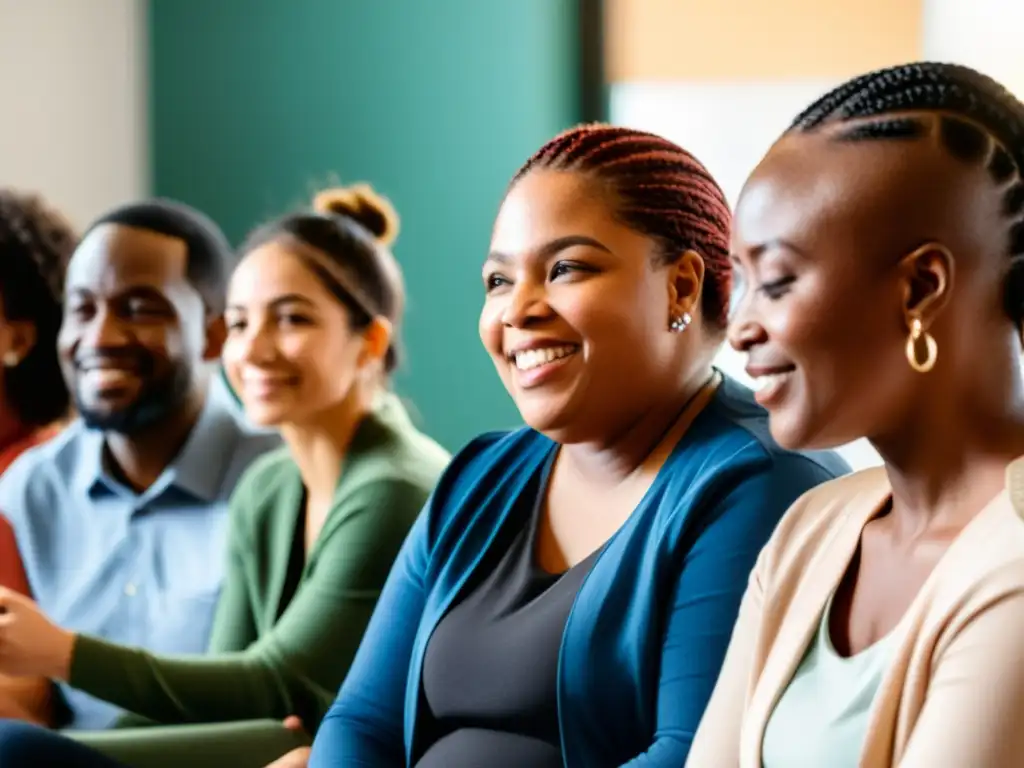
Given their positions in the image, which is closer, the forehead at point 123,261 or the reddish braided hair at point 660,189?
the reddish braided hair at point 660,189

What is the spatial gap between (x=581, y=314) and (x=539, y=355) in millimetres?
54

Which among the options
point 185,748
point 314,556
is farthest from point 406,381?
point 185,748

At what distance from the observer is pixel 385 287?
2008 mm

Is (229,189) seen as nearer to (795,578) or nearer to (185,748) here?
(185,748)

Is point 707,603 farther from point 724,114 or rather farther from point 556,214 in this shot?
point 724,114

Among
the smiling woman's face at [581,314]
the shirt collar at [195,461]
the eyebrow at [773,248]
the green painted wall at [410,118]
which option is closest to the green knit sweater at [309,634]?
the shirt collar at [195,461]

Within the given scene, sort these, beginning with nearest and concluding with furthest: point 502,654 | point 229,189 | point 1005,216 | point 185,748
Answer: point 1005,216
point 502,654
point 185,748
point 229,189

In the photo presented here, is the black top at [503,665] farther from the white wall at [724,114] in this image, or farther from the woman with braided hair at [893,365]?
the white wall at [724,114]

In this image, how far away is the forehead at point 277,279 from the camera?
1.90 meters

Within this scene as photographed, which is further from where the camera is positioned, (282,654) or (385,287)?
(385,287)

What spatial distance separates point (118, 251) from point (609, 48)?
1.37 meters

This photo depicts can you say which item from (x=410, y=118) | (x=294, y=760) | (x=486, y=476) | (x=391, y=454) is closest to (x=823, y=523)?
(x=486, y=476)

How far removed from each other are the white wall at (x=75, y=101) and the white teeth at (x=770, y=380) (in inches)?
100

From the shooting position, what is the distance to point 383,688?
1425mm
